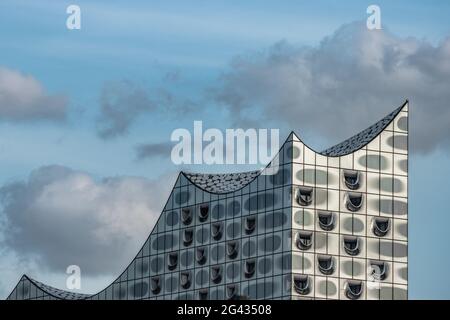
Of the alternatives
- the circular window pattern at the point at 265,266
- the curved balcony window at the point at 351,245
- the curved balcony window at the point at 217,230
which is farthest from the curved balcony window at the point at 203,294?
the curved balcony window at the point at 351,245

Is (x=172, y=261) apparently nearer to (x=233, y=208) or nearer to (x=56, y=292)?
(x=233, y=208)

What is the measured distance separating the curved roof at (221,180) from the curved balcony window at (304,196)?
1059 centimetres

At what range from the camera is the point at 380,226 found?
16112 cm

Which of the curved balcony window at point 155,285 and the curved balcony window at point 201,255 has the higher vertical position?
the curved balcony window at point 201,255

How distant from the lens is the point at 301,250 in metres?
158

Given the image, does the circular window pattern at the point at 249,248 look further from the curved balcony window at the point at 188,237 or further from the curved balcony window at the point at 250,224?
the curved balcony window at the point at 188,237

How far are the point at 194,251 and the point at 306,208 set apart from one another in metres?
17.9

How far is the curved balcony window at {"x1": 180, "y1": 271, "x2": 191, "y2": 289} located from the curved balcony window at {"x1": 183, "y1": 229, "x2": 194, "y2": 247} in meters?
3.07

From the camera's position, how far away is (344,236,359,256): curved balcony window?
159 meters

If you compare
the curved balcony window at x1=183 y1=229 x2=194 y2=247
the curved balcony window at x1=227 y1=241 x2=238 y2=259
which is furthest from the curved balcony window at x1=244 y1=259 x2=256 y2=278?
the curved balcony window at x1=183 y1=229 x2=194 y2=247

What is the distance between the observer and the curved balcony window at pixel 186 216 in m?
173
